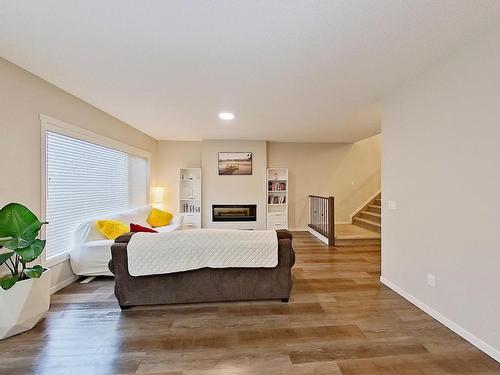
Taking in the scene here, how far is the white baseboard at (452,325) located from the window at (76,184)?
4232 millimetres

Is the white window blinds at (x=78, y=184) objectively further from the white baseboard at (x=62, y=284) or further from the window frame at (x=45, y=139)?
the white baseboard at (x=62, y=284)

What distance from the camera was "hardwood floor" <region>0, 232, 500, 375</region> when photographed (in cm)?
179

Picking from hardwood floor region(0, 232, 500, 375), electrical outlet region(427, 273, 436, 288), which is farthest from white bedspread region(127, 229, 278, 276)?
electrical outlet region(427, 273, 436, 288)

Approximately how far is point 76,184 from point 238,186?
374 cm

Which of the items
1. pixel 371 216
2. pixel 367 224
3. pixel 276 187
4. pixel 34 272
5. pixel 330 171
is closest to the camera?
pixel 34 272

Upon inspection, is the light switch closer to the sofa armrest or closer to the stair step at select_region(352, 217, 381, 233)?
the stair step at select_region(352, 217, 381, 233)

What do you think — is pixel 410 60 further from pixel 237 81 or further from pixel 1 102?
pixel 1 102

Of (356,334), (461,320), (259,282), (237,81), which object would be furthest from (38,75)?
(461,320)

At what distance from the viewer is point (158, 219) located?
16.9 feet

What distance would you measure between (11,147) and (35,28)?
4.10 ft

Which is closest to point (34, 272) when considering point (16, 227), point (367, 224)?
point (16, 227)

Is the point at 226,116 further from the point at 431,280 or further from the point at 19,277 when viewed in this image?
the point at 431,280

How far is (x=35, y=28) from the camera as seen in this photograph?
186 cm

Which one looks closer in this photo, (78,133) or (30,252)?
(30,252)
